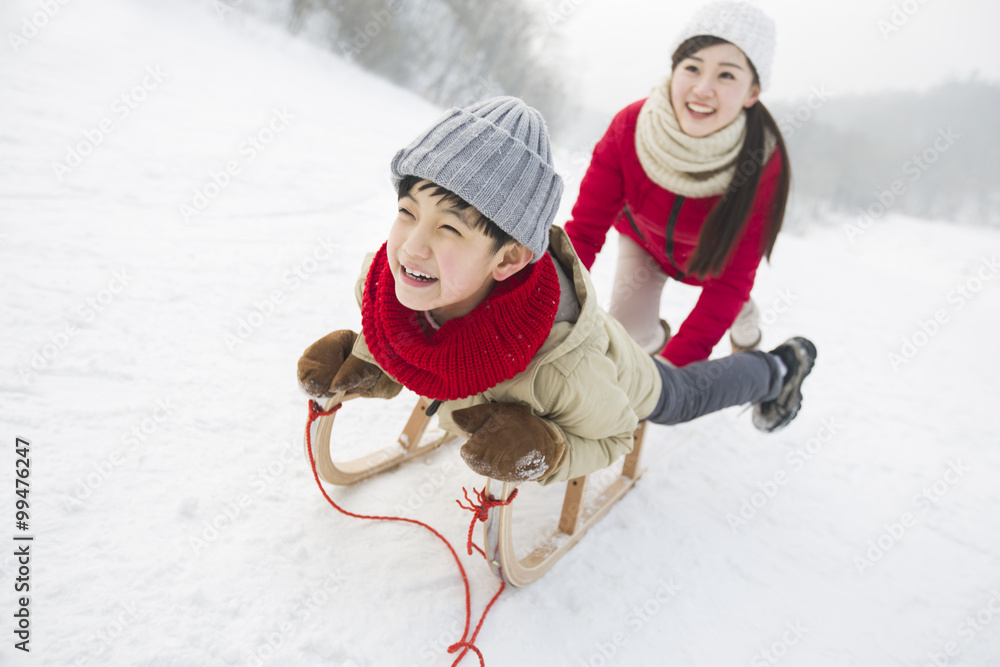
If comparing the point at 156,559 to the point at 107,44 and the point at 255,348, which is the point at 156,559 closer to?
the point at 255,348

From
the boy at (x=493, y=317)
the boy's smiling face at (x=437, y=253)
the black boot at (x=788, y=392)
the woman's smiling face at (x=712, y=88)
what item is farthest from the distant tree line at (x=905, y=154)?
the boy's smiling face at (x=437, y=253)

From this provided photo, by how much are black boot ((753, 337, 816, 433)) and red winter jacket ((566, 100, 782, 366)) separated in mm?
305

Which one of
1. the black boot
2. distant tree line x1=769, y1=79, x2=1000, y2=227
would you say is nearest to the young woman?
the black boot

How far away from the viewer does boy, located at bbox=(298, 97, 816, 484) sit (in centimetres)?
93

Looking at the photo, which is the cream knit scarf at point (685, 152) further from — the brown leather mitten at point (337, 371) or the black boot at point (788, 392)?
the brown leather mitten at point (337, 371)

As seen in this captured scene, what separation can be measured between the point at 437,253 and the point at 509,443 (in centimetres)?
36

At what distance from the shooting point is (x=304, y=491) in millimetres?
1359

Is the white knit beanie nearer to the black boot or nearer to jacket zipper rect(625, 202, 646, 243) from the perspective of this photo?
jacket zipper rect(625, 202, 646, 243)

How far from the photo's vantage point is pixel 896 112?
1483cm

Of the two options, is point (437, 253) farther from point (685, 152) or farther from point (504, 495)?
point (685, 152)

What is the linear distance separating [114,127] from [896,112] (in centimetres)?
1802

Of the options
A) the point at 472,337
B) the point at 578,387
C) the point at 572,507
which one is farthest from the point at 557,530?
the point at 472,337

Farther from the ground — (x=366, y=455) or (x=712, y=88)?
(x=712, y=88)

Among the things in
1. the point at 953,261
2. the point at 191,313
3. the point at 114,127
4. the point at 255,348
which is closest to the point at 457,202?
the point at 255,348
